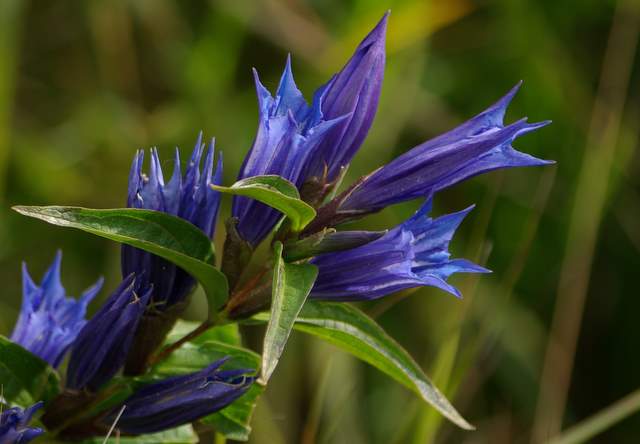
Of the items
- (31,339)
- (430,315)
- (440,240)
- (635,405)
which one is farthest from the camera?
(430,315)

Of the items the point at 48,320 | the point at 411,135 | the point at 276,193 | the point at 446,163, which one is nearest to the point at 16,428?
the point at 48,320

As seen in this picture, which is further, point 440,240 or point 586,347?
point 586,347

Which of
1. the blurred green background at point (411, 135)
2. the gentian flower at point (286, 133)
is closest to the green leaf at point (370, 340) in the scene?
the gentian flower at point (286, 133)

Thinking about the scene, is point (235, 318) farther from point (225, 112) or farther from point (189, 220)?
point (225, 112)

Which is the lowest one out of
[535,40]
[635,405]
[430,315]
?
[635,405]

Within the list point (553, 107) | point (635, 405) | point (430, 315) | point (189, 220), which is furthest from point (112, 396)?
point (553, 107)

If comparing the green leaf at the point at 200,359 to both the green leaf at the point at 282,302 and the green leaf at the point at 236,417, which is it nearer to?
the green leaf at the point at 236,417

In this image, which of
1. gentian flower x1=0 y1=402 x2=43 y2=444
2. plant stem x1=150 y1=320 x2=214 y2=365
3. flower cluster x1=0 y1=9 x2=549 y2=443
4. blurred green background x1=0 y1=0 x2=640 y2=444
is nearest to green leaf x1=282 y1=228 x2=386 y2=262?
flower cluster x1=0 y1=9 x2=549 y2=443
